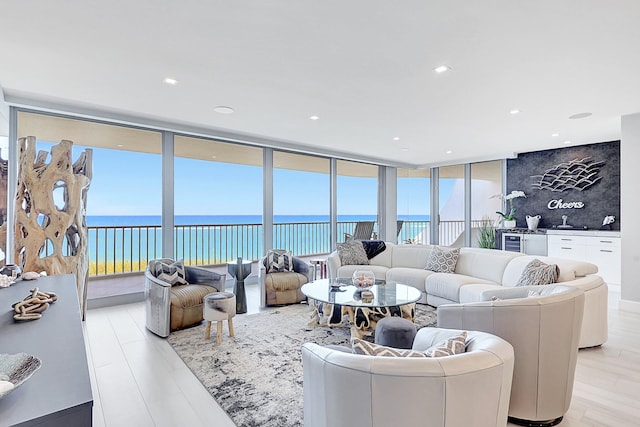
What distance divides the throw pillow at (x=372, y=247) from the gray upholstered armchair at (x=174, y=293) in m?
2.55

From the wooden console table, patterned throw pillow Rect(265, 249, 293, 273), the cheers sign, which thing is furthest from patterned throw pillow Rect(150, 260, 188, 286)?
the cheers sign

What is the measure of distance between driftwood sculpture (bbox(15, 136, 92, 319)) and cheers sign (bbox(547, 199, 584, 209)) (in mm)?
8008

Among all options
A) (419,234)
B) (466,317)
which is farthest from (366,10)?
(419,234)

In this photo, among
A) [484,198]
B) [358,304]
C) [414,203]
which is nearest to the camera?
[358,304]

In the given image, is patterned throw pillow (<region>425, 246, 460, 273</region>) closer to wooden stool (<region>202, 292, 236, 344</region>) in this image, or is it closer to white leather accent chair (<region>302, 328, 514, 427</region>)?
wooden stool (<region>202, 292, 236, 344</region>)

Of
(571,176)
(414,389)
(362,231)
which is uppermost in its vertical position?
(571,176)

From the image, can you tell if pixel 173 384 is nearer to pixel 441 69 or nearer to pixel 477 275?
pixel 441 69

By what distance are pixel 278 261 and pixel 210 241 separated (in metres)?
2.19

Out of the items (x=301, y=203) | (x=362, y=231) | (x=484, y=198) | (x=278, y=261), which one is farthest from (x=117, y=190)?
(x=484, y=198)

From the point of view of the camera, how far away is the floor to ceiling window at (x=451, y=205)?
831 centimetres

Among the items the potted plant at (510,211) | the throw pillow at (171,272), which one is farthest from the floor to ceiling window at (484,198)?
the throw pillow at (171,272)

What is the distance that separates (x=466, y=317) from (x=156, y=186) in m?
4.60

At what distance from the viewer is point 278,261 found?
15.8ft

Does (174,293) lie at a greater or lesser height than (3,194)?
lesser
